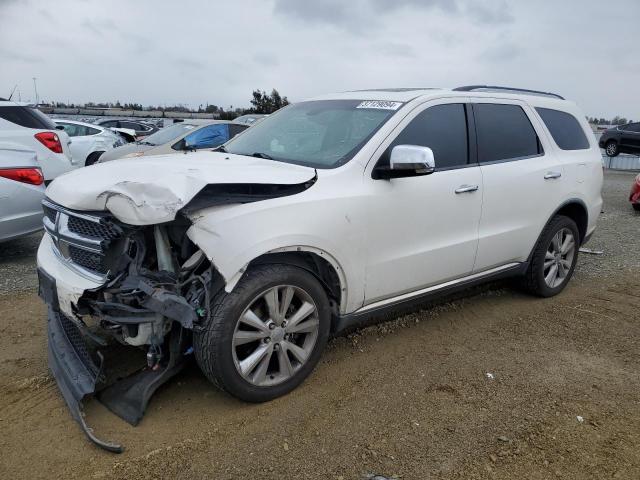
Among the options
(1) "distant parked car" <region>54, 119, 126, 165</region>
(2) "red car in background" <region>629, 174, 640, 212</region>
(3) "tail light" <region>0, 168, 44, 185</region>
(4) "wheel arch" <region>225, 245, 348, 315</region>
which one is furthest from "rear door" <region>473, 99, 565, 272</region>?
(1) "distant parked car" <region>54, 119, 126, 165</region>

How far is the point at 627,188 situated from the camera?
14.5 meters

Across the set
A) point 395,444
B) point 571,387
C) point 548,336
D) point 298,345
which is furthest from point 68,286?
point 548,336

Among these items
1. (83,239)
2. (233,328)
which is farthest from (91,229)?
(233,328)

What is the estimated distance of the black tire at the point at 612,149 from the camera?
22609 millimetres

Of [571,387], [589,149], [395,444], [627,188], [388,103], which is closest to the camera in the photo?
[395,444]

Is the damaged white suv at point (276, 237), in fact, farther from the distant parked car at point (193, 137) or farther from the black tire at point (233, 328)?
the distant parked car at point (193, 137)

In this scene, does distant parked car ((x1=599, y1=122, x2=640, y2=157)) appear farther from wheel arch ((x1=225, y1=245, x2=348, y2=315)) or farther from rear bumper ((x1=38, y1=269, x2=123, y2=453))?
rear bumper ((x1=38, y1=269, x2=123, y2=453))

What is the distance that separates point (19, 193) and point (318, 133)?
363 cm

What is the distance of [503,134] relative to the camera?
14.5 feet

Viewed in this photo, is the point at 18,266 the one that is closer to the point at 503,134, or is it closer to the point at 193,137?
the point at 193,137

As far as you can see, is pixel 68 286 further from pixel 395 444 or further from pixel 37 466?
pixel 395 444

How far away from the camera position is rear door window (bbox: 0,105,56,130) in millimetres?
6816

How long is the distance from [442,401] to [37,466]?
2.22 meters

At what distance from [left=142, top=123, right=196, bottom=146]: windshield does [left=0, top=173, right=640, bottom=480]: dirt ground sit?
21.4ft
